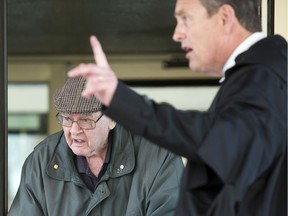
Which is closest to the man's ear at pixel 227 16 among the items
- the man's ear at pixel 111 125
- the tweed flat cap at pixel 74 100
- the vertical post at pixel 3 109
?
the tweed flat cap at pixel 74 100

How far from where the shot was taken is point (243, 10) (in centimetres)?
194

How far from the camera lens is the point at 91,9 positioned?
809cm

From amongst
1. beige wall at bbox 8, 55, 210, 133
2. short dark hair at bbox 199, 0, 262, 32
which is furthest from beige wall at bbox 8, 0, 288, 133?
short dark hair at bbox 199, 0, 262, 32

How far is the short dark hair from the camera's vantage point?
1905 millimetres

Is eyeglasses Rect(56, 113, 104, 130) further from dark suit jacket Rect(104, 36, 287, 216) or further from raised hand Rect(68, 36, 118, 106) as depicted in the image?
raised hand Rect(68, 36, 118, 106)

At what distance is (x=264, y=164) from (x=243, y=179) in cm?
7

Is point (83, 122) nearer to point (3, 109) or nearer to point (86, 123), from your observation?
point (86, 123)

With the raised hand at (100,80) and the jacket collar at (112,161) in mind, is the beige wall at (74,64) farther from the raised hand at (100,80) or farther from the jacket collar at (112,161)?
the raised hand at (100,80)

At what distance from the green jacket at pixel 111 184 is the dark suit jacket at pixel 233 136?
911 millimetres

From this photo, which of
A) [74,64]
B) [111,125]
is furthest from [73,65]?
[111,125]

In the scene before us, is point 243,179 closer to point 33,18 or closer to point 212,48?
point 212,48

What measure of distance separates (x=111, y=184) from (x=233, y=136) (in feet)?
4.09

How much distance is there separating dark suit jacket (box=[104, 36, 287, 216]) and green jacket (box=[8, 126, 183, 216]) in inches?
35.8

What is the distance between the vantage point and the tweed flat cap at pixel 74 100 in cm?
283
